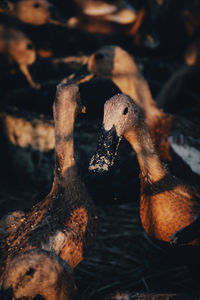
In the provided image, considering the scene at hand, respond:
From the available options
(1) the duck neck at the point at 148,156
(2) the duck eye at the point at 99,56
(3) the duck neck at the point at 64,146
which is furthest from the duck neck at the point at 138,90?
(3) the duck neck at the point at 64,146

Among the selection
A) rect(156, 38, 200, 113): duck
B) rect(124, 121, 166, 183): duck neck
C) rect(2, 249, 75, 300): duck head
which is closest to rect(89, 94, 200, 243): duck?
rect(124, 121, 166, 183): duck neck

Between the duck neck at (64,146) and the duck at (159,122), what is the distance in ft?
2.63

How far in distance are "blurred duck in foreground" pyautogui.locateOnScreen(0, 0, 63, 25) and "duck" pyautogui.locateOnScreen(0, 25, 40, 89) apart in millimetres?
518

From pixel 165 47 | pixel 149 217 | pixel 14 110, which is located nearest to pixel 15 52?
pixel 14 110

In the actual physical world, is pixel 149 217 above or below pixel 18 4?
below

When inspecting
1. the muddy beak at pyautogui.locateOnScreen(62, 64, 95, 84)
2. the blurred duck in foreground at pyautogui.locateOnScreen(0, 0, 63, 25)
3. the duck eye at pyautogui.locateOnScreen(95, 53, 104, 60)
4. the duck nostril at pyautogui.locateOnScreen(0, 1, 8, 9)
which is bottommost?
the muddy beak at pyautogui.locateOnScreen(62, 64, 95, 84)

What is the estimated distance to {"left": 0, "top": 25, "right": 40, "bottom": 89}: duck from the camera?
3.81 meters

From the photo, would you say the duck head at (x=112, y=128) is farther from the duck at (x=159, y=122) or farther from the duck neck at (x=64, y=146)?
the duck at (x=159, y=122)

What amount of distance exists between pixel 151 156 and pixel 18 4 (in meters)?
3.26

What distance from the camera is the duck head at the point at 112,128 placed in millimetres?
1689

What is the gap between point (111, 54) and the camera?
282 cm

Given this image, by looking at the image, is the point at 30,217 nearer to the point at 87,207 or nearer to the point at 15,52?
the point at 87,207

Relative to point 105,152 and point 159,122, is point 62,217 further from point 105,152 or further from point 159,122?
point 159,122

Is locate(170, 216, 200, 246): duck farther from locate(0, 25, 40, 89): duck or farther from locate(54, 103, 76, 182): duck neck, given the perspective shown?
locate(0, 25, 40, 89): duck
